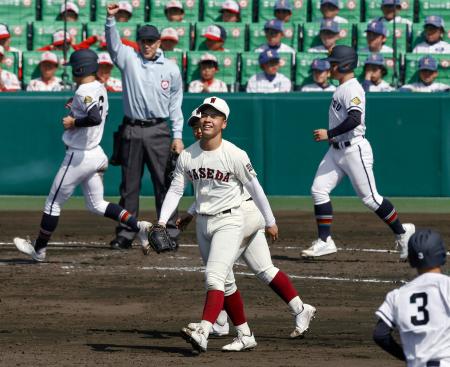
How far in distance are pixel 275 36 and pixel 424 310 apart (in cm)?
1242

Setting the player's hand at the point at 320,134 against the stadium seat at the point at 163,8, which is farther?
the stadium seat at the point at 163,8

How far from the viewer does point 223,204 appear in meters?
8.89

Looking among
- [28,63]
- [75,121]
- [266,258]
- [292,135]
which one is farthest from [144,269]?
[28,63]

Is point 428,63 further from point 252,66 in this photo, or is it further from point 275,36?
point 252,66

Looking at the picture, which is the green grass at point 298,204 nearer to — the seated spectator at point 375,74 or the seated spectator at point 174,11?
the seated spectator at point 375,74

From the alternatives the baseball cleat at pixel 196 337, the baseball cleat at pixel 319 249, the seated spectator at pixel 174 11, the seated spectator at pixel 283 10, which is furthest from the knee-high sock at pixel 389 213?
the seated spectator at pixel 174 11

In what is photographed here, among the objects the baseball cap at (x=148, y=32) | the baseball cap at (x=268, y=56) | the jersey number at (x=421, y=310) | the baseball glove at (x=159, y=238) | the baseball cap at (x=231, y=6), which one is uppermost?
the baseball cap at (x=231, y=6)

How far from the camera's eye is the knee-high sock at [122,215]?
12578 millimetres

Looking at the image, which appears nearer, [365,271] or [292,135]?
[365,271]

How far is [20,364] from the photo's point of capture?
326 inches

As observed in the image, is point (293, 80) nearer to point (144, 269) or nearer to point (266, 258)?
point (144, 269)

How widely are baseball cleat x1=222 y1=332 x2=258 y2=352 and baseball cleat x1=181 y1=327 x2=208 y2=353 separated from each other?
369mm

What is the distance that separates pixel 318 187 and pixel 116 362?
4886mm

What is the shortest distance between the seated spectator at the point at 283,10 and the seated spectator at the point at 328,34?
2.13ft
